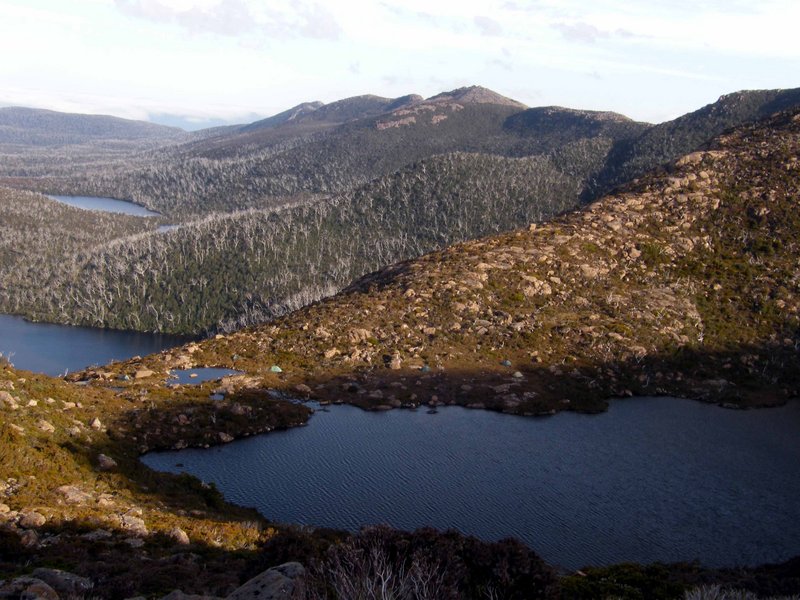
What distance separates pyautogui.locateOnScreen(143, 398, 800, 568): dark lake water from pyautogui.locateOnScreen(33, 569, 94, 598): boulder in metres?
20.9

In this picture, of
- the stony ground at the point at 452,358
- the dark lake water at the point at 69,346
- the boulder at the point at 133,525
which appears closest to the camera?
the boulder at the point at 133,525

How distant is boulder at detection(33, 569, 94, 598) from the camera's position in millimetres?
23547

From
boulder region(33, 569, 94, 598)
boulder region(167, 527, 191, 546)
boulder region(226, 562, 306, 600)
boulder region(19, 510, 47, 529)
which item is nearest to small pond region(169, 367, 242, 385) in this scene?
boulder region(167, 527, 191, 546)

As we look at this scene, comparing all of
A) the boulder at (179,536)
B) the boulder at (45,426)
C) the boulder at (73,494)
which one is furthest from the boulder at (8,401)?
the boulder at (179,536)

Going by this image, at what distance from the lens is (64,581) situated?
24344mm

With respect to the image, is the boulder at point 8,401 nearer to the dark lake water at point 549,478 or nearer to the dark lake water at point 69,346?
the dark lake water at point 549,478

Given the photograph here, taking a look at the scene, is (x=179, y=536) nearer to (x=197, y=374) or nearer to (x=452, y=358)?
(x=197, y=374)

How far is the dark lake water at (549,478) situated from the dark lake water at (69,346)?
Result: 10162 cm

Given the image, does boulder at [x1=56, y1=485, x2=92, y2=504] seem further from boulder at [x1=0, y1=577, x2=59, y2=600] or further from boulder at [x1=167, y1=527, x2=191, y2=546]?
boulder at [x1=0, y1=577, x2=59, y2=600]

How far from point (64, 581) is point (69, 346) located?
165652 millimetres

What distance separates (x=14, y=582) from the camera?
73.5ft

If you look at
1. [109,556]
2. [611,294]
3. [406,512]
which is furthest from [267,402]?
[611,294]

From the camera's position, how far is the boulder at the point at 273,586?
21.5 m

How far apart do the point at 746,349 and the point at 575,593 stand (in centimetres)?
Answer: 6487
